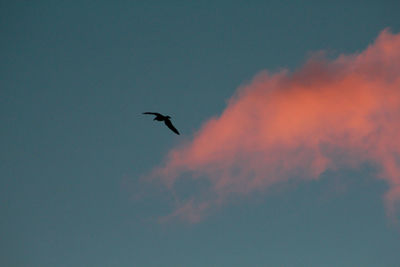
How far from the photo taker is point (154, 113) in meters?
86.4

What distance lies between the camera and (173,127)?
8944 centimetres

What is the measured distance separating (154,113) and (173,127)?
4476mm
